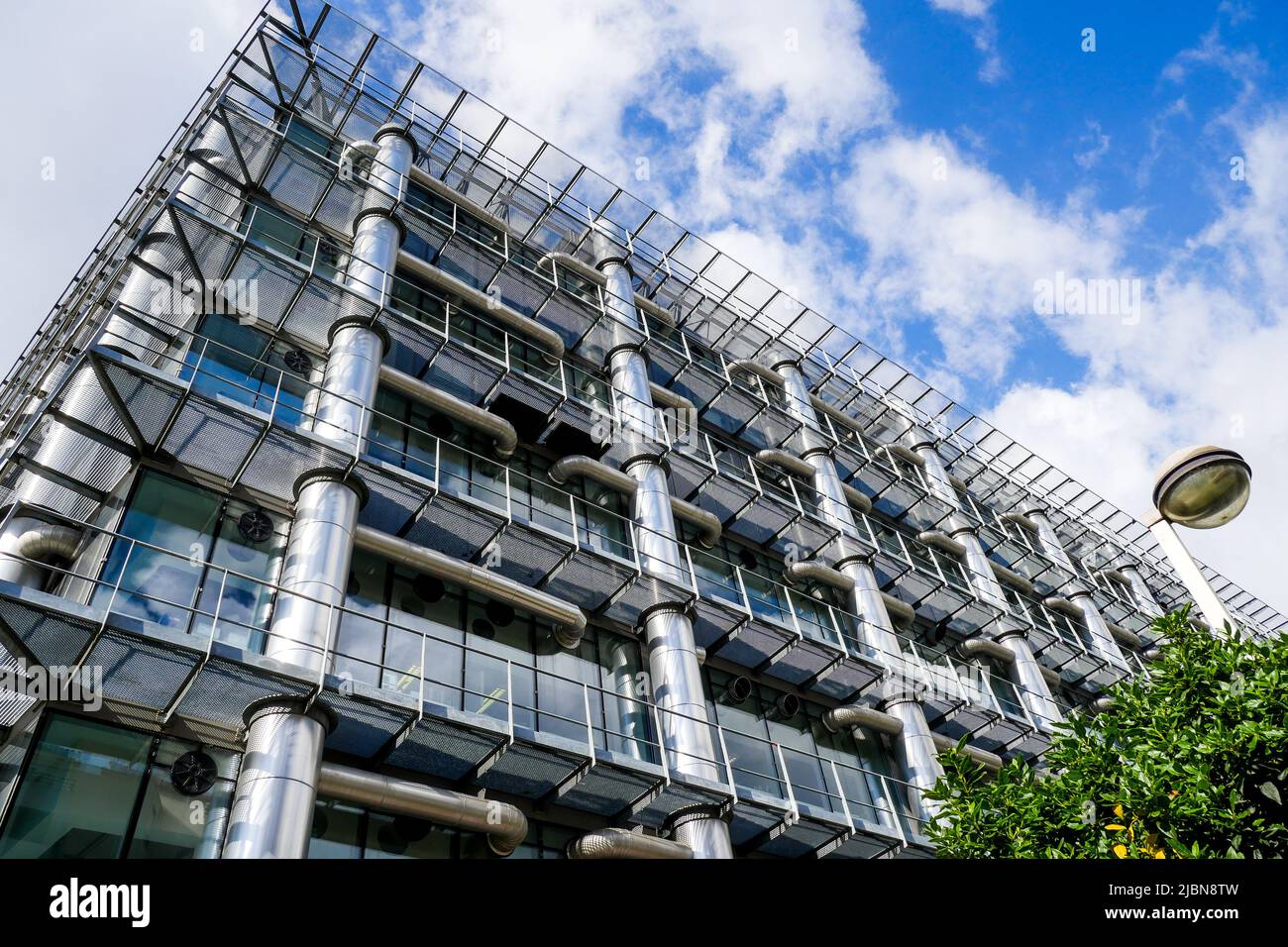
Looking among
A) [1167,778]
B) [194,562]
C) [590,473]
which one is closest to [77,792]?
[194,562]

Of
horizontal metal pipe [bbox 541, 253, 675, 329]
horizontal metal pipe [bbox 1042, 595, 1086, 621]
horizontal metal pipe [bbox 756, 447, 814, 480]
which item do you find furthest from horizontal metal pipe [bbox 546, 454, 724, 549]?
horizontal metal pipe [bbox 1042, 595, 1086, 621]

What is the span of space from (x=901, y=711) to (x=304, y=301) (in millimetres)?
16192

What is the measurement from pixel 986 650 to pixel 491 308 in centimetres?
1748

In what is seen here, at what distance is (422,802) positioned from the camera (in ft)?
41.0

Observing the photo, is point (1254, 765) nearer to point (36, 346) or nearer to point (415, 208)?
point (415, 208)

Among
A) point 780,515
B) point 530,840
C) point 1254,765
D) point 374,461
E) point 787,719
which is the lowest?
point 1254,765

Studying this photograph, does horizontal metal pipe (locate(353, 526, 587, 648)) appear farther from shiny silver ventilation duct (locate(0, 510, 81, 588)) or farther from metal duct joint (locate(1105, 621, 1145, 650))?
metal duct joint (locate(1105, 621, 1145, 650))

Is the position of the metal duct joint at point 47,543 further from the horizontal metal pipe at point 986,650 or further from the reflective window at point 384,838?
the horizontal metal pipe at point 986,650

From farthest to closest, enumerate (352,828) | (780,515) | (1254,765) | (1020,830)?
(780,515), (352,828), (1020,830), (1254,765)

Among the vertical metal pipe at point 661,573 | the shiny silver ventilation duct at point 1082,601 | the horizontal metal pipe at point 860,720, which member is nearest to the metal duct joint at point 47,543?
the vertical metal pipe at point 661,573

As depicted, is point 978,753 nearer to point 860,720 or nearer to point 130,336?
point 860,720

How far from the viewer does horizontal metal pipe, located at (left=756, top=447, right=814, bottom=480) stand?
90.9 feet
